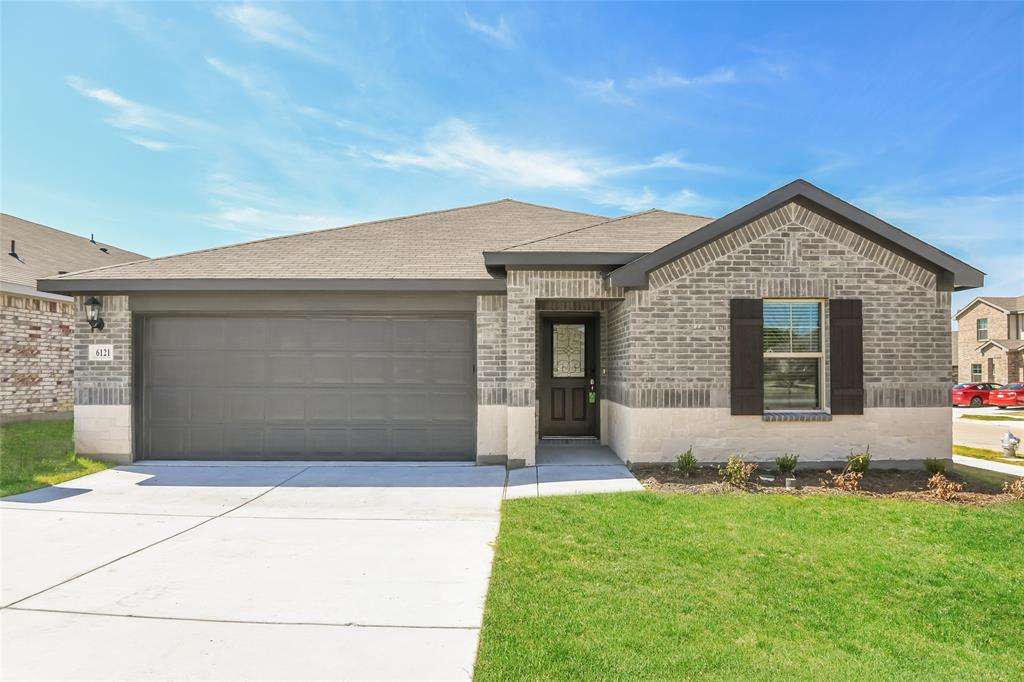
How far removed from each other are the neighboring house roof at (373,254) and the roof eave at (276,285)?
0.04m

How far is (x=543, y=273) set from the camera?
796cm

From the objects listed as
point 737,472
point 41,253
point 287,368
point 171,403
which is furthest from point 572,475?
point 41,253

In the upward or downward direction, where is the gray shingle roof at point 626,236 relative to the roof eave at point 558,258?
upward

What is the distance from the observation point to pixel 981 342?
34.2 m

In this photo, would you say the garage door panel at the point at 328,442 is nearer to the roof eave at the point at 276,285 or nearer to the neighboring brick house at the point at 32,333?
the roof eave at the point at 276,285

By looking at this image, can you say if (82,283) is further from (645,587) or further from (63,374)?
(645,587)

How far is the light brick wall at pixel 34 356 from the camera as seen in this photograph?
476 inches

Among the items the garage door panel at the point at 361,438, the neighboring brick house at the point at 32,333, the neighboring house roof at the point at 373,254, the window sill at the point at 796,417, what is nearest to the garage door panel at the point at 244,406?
the garage door panel at the point at 361,438

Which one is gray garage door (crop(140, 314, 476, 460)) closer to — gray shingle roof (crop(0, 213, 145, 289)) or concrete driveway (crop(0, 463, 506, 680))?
concrete driveway (crop(0, 463, 506, 680))

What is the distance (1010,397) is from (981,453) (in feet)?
65.1

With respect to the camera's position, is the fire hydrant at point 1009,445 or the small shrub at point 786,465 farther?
the fire hydrant at point 1009,445

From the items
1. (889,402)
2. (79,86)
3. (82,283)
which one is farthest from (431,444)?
(79,86)

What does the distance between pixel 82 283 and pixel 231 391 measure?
293 centimetres

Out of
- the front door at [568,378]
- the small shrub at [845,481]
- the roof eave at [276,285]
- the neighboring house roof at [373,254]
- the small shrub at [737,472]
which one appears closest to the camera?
the small shrub at [845,481]
